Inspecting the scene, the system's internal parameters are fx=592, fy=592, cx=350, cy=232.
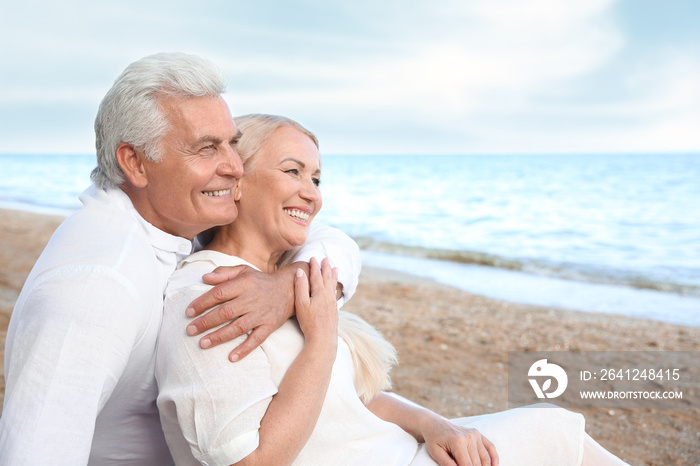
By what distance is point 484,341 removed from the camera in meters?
6.47

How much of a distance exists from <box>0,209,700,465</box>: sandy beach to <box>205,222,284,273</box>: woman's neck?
2.79 metres

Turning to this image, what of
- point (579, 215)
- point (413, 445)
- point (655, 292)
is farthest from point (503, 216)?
point (413, 445)

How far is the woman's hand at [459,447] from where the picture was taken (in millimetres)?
2059

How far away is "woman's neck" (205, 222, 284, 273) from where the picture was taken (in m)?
2.45

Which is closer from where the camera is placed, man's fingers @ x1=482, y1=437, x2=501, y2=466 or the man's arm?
the man's arm

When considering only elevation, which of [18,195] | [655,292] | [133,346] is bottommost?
[18,195]

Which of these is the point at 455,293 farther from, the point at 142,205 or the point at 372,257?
the point at 142,205

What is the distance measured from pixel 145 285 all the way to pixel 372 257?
37.5ft

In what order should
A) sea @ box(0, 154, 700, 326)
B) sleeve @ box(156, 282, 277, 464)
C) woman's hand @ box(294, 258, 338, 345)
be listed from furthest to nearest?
1. sea @ box(0, 154, 700, 326)
2. woman's hand @ box(294, 258, 338, 345)
3. sleeve @ box(156, 282, 277, 464)

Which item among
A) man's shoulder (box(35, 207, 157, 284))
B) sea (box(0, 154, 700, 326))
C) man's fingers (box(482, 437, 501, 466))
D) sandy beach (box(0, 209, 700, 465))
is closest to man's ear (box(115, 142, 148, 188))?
man's shoulder (box(35, 207, 157, 284))

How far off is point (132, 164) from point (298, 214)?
72 cm

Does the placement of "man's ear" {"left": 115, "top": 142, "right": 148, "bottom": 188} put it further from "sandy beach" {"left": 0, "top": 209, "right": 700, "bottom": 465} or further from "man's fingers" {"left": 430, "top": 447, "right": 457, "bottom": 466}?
"sandy beach" {"left": 0, "top": 209, "right": 700, "bottom": 465}

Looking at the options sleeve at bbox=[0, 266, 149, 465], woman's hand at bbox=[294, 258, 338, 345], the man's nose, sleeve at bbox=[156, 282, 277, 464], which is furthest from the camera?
the man's nose

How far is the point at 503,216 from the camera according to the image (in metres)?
19.6
